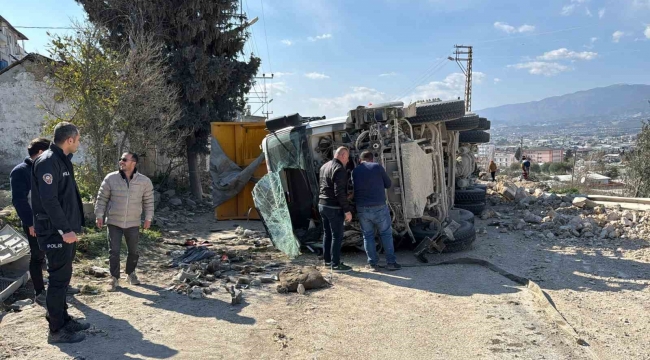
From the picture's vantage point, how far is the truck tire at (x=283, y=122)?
799 centimetres

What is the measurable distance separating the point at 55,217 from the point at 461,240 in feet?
18.0

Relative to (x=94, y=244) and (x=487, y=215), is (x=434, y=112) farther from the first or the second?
(x=94, y=244)

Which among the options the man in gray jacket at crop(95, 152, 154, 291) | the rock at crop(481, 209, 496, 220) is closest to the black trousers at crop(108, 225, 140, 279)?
the man in gray jacket at crop(95, 152, 154, 291)

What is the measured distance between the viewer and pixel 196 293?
208 inches

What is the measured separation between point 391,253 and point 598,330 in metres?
2.64

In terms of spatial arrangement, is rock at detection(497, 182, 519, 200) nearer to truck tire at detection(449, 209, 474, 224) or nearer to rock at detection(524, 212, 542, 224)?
rock at detection(524, 212, 542, 224)

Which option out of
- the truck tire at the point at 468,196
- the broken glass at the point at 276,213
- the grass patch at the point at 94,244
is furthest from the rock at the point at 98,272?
the truck tire at the point at 468,196

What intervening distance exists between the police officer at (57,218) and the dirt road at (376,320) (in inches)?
9.3

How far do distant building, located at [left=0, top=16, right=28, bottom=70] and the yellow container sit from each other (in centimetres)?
3800

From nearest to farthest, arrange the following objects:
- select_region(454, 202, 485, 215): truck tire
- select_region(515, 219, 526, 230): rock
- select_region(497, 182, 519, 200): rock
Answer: select_region(515, 219, 526, 230): rock
select_region(454, 202, 485, 215): truck tire
select_region(497, 182, 519, 200): rock

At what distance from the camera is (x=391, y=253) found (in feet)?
20.9

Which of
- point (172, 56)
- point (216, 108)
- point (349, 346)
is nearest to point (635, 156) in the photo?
point (216, 108)

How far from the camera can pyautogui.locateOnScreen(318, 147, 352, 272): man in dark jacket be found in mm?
6250

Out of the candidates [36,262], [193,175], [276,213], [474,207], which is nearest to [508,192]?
[474,207]
